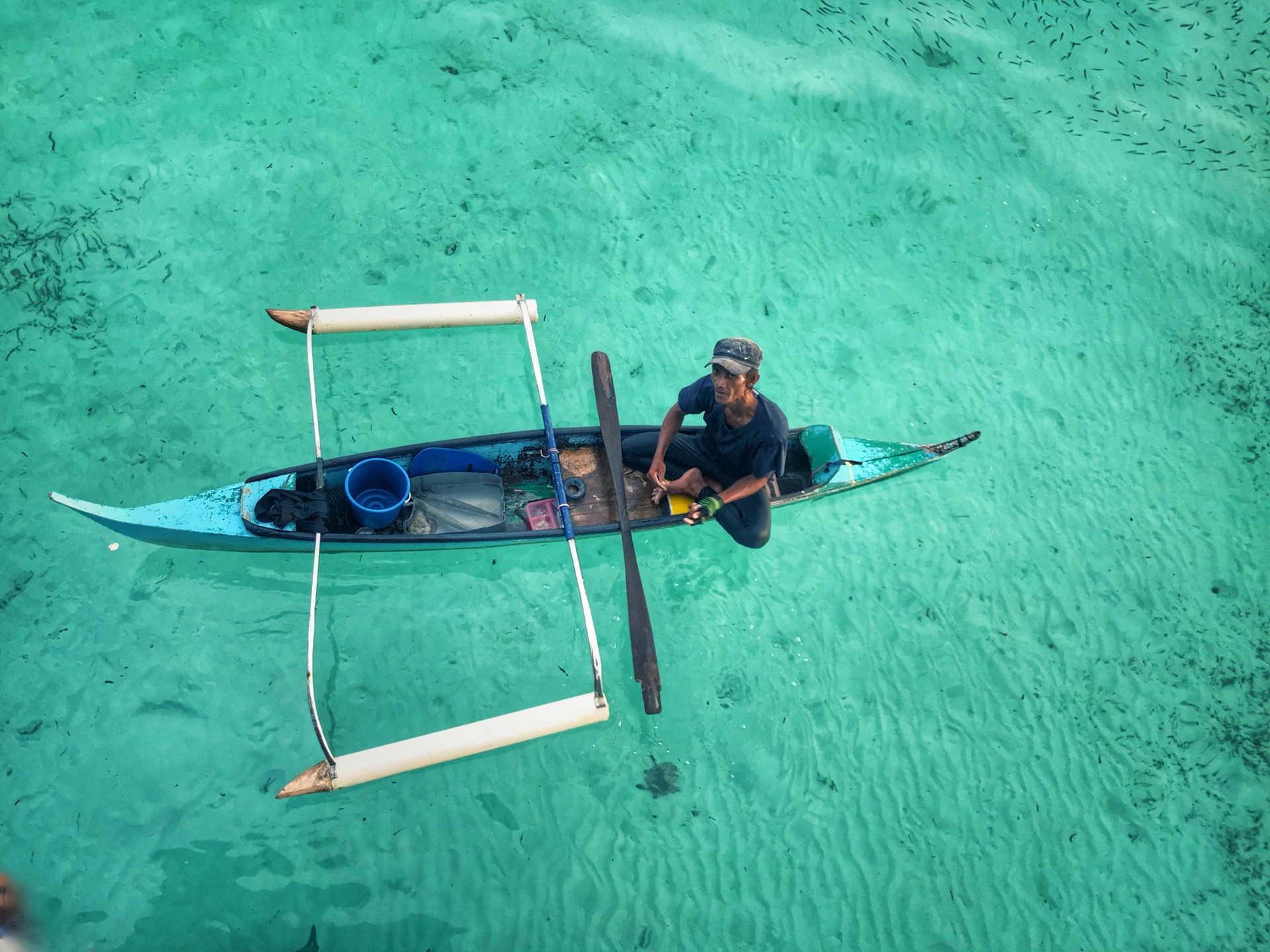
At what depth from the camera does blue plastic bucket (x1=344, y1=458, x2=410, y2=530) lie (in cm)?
459

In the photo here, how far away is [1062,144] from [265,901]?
10033 mm

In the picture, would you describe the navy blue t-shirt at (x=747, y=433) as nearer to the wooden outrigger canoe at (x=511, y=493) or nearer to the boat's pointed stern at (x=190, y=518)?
the wooden outrigger canoe at (x=511, y=493)

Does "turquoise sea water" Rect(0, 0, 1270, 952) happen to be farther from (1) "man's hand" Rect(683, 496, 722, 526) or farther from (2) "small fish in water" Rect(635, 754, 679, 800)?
(1) "man's hand" Rect(683, 496, 722, 526)

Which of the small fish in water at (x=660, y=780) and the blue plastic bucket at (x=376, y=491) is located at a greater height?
the blue plastic bucket at (x=376, y=491)

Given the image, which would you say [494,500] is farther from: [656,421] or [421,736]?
[656,421]

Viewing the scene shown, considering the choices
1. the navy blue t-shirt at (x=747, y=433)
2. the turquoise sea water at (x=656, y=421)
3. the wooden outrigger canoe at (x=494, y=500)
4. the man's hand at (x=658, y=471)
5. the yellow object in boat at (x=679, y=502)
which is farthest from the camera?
the yellow object in boat at (x=679, y=502)

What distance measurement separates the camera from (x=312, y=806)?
486 cm

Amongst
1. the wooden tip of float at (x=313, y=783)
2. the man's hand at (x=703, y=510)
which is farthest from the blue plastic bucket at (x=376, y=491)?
the man's hand at (x=703, y=510)

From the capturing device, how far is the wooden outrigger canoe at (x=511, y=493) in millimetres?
4617

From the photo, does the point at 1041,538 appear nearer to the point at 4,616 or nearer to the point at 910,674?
the point at 910,674

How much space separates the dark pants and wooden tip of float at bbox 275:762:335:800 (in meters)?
2.88

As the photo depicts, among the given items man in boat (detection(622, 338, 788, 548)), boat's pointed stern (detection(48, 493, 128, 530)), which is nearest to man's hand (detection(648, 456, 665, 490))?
man in boat (detection(622, 338, 788, 548))

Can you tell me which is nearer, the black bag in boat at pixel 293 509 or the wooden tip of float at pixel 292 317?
the black bag in boat at pixel 293 509

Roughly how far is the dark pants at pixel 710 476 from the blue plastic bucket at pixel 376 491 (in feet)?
5.40
